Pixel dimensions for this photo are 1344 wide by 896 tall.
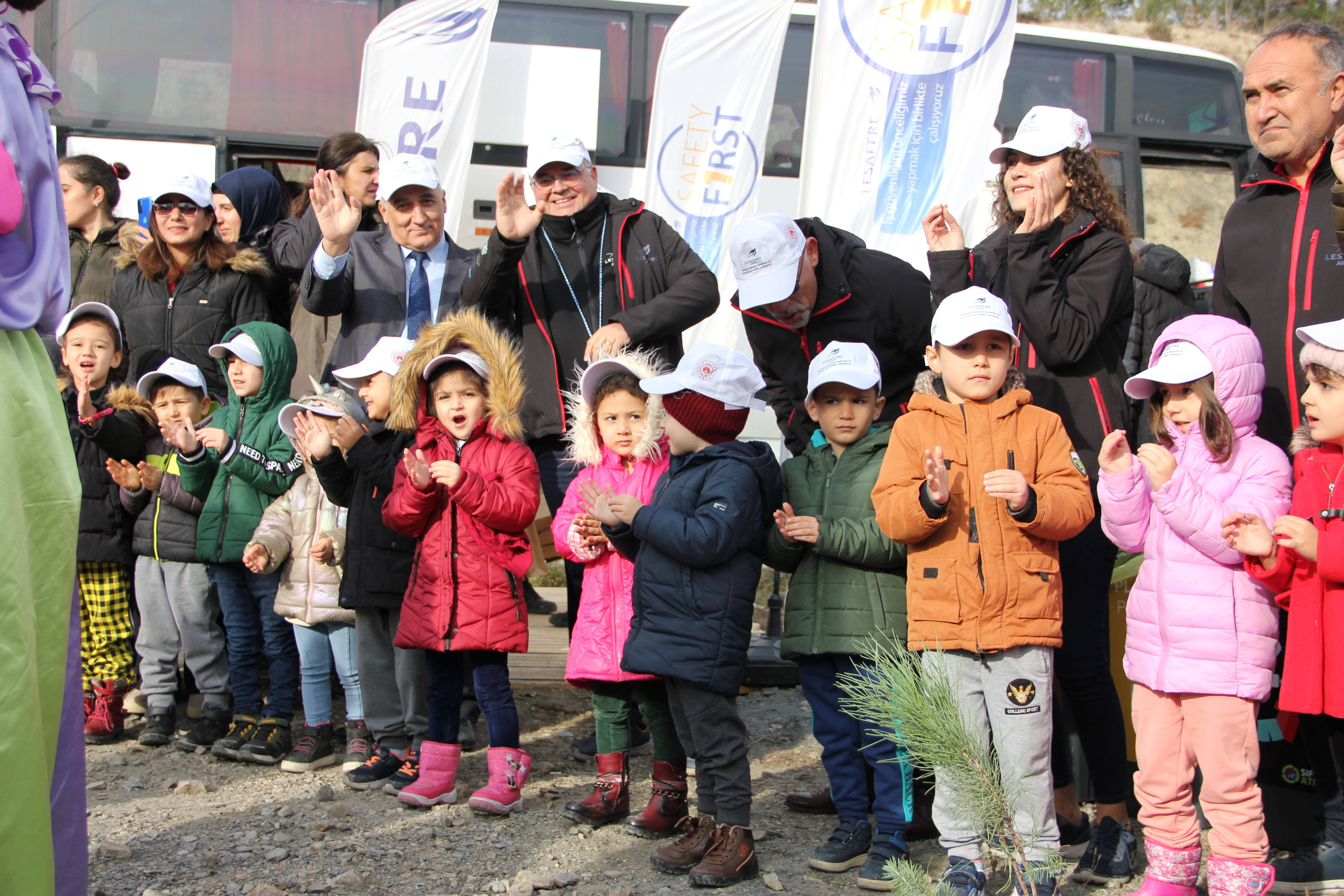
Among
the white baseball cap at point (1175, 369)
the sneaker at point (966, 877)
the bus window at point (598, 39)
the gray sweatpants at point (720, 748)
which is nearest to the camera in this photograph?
the sneaker at point (966, 877)

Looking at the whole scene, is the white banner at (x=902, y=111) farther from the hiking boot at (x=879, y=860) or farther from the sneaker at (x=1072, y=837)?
the hiking boot at (x=879, y=860)

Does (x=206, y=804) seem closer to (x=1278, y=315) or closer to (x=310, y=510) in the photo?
(x=310, y=510)

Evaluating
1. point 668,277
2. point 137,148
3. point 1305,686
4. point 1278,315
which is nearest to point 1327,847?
point 1305,686

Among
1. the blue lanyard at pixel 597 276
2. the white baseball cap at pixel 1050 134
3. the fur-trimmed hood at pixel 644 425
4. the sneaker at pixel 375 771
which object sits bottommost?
the sneaker at pixel 375 771

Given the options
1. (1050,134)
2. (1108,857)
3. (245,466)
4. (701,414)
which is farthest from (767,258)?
(245,466)

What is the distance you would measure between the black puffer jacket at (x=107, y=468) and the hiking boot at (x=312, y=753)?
4.01 feet

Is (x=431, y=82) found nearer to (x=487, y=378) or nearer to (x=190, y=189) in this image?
(x=190, y=189)

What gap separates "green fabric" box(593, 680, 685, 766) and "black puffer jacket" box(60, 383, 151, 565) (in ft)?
8.12

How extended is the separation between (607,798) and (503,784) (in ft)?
1.21

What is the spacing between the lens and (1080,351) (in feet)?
10.9

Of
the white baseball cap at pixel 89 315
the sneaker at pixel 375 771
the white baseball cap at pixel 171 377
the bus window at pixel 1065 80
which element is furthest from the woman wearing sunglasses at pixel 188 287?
the bus window at pixel 1065 80

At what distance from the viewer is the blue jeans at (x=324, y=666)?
4.47 m

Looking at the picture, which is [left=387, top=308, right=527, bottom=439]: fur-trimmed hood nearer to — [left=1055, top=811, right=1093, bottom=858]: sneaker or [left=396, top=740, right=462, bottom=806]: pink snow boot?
[left=396, top=740, right=462, bottom=806]: pink snow boot

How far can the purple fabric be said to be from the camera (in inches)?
78.0
